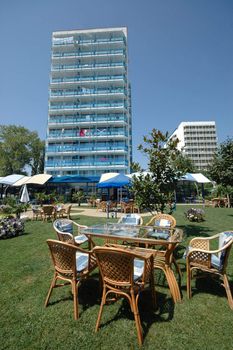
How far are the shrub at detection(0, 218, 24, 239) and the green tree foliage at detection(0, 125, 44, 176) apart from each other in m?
39.5

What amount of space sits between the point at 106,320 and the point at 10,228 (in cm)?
609

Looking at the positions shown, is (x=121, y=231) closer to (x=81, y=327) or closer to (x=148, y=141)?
(x=81, y=327)

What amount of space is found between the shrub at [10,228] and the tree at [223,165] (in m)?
13.1

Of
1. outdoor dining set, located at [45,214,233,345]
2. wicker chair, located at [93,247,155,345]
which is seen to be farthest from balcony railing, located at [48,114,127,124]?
wicker chair, located at [93,247,155,345]

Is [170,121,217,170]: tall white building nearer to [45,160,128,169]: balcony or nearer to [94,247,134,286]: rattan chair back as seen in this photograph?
[45,160,128,169]: balcony

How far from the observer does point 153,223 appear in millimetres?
5012

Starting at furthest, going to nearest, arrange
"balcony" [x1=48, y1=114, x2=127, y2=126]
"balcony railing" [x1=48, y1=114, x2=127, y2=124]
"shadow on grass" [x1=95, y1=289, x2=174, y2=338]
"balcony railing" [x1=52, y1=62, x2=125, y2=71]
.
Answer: "balcony railing" [x1=52, y1=62, x2=125, y2=71] → "balcony railing" [x1=48, y1=114, x2=127, y2=124] → "balcony" [x1=48, y1=114, x2=127, y2=126] → "shadow on grass" [x1=95, y1=289, x2=174, y2=338]

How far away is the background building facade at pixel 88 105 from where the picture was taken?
35.9 meters

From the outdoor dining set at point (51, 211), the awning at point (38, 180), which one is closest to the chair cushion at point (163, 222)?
the outdoor dining set at point (51, 211)

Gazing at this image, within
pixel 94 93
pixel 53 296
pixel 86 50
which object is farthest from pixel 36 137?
pixel 53 296

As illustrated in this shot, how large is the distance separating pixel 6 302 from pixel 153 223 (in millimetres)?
3630

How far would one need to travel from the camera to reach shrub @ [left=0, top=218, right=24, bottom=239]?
677 centimetres

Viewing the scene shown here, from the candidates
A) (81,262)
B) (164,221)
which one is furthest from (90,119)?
(81,262)

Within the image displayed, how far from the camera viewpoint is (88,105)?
126 feet
